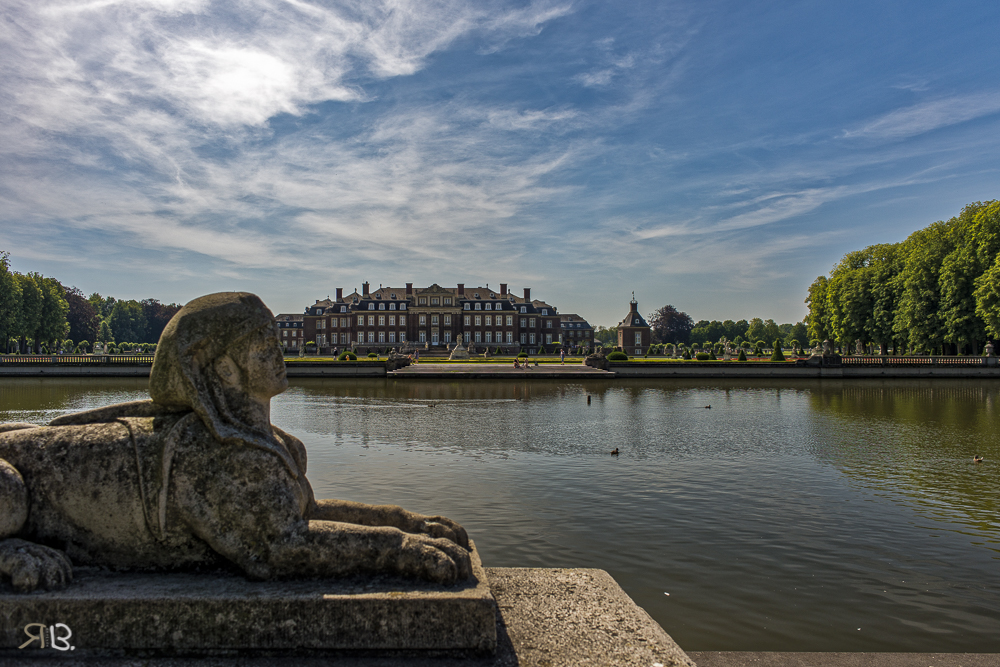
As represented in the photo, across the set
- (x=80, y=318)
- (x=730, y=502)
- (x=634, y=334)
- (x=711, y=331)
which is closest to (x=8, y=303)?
(x=80, y=318)

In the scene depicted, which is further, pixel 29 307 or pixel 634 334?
pixel 634 334

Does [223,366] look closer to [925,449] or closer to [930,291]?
[925,449]

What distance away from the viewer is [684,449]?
13.1m

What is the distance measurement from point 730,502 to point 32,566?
27.3 ft

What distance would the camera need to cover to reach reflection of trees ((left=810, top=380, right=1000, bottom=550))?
28.9 feet

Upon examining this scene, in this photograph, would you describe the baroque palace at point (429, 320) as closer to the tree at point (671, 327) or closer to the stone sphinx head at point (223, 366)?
the tree at point (671, 327)

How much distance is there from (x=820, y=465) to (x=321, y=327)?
88.6 m

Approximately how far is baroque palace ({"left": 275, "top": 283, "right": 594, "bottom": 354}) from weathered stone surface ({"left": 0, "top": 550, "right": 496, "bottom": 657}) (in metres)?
83.1

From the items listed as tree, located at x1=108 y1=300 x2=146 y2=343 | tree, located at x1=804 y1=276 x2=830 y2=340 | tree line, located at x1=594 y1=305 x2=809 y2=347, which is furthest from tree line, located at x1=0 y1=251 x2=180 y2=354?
tree line, located at x1=594 y1=305 x2=809 y2=347

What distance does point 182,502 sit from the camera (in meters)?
2.92

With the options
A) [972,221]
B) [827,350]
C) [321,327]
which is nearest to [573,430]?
[827,350]

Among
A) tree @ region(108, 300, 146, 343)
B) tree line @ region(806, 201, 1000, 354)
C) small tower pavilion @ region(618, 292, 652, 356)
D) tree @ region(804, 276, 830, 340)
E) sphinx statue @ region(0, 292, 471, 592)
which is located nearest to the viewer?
sphinx statue @ region(0, 292, 471, 592)
